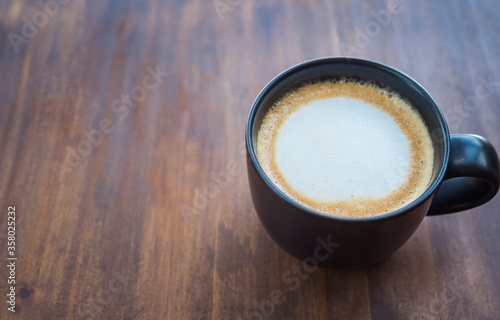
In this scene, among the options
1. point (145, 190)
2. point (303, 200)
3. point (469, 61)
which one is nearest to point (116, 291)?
point (145, 190)

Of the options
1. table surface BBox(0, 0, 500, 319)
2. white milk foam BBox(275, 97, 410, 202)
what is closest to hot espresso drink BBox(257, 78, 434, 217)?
white milk foam BBox(275, 97, 410, 202)

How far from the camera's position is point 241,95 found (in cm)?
88

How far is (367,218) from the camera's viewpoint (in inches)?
22.0

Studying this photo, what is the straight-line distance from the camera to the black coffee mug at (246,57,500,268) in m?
0.58

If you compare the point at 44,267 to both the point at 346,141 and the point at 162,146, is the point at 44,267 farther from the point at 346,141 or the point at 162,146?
the point at 346,141

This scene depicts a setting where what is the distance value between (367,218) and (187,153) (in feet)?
1.15

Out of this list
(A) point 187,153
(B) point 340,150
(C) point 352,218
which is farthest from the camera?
(A) point 187,153

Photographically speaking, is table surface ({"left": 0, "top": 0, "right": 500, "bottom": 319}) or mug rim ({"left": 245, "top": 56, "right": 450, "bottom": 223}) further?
table surface ({"left": 0, "top": 0, "right": 500, "bottom": 319})

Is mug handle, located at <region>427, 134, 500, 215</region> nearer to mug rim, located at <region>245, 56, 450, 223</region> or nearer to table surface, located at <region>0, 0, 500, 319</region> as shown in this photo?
mug rim, located at <region>245, 56, 450, 223</region>

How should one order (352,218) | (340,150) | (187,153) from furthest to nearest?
(187,153) → (340,150) → (352,218)

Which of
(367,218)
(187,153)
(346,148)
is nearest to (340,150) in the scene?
(346,148)

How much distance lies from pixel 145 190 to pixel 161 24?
13.5 inches

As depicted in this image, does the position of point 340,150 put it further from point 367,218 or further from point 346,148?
point 367,218

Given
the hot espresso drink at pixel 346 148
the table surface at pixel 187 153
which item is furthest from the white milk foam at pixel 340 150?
the table surface at pixel 187 153
